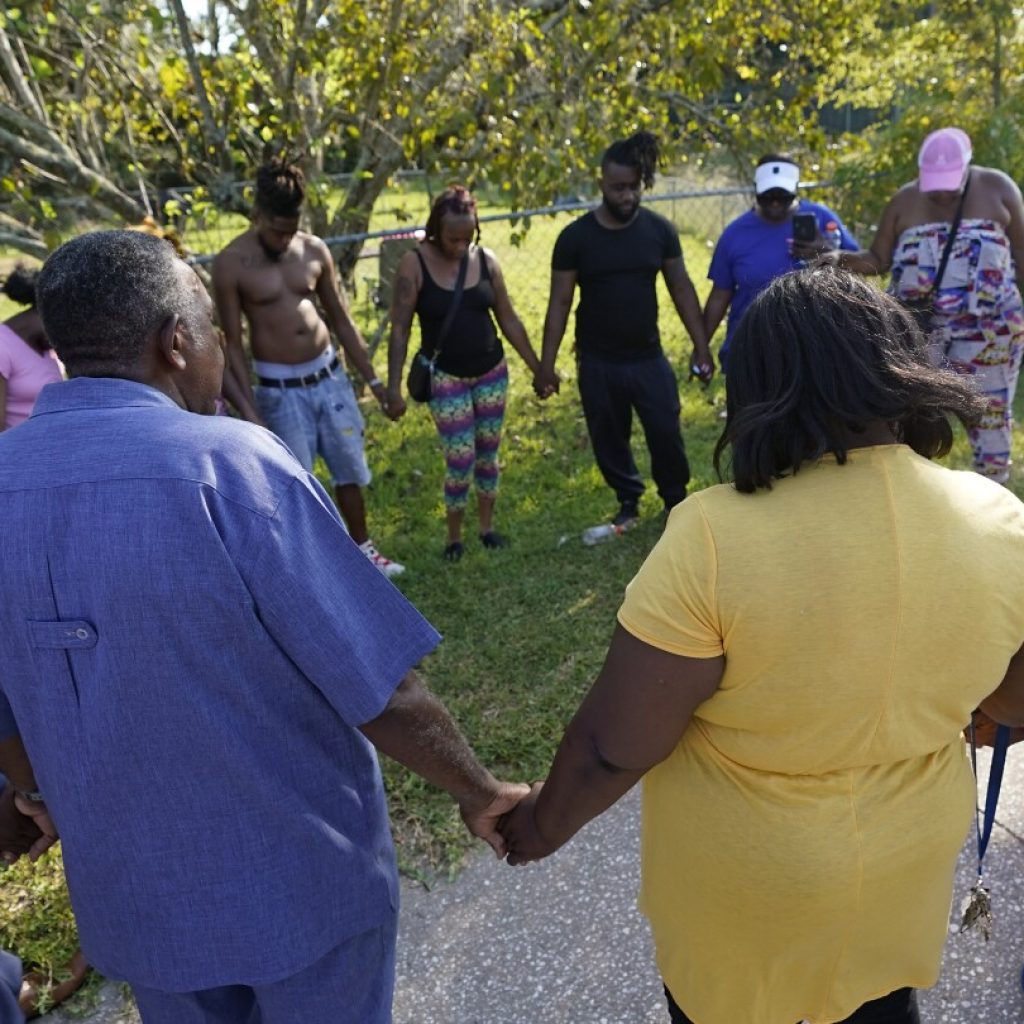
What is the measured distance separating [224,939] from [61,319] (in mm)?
983

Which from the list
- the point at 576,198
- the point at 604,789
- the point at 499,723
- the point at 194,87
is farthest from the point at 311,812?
the point at 576,198

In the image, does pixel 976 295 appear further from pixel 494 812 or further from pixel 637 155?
pixel 494 812

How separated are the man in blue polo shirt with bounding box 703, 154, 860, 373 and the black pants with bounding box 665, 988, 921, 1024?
3.59 m

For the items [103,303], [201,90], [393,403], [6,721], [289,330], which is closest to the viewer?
[103,303]

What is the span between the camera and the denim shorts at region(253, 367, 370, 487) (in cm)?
471

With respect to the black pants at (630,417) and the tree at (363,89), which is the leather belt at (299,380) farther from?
the tree at (363,89)

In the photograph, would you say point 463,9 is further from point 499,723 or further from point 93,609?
point 93,609

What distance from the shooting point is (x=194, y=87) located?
6285 mm

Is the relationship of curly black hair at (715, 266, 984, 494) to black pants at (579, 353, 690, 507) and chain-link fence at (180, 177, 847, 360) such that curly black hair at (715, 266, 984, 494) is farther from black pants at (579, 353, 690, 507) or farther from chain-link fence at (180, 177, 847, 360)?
chain-link fence at (180, 177, 847, 360)

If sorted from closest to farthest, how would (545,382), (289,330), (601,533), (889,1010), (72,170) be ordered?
(889,1010) → (289,330) → (545,382) → (601,533) → (72,170)

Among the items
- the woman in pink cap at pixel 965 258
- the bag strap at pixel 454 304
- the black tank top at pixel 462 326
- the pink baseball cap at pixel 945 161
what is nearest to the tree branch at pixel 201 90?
the black tank top at pixel 462 326

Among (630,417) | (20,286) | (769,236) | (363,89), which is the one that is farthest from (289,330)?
(363,89)

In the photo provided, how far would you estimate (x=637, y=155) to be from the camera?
4.63m

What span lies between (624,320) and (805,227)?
0.96m
